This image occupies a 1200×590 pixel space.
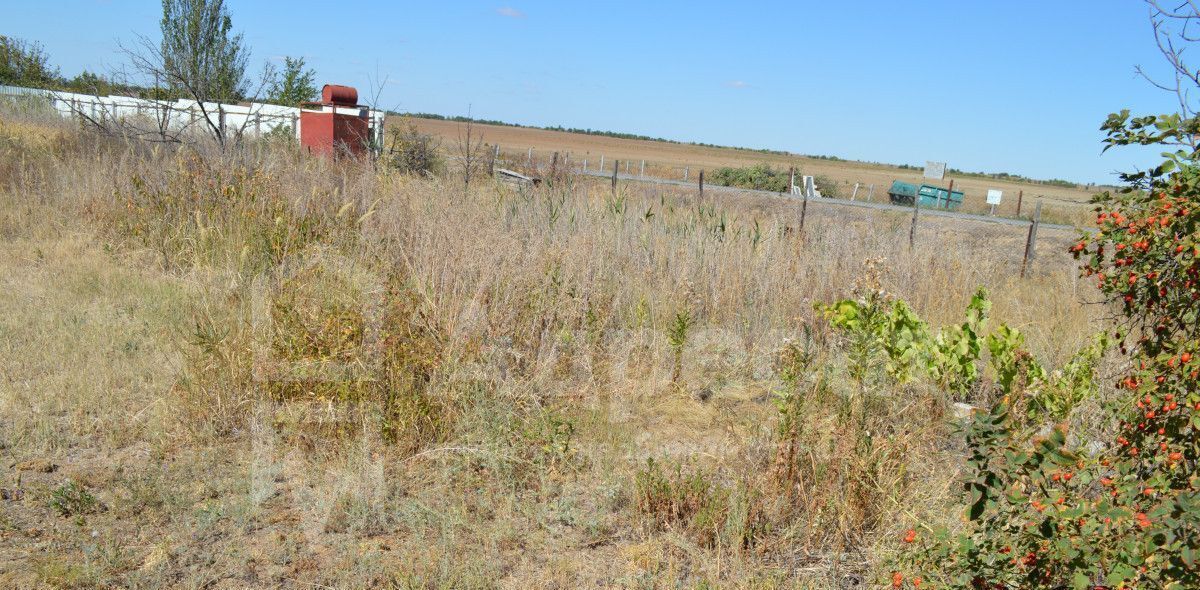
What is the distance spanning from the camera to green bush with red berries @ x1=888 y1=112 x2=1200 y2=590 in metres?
2.28

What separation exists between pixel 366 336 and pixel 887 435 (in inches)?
105

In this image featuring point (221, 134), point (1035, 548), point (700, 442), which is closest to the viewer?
point (1035, 548)

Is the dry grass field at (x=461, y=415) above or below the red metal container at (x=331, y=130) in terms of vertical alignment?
below

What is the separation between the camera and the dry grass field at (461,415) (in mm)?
3518

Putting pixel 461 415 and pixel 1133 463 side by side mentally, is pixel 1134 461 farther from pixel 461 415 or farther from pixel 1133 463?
pixel 461 415

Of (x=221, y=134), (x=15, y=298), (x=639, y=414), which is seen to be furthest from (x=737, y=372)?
(x=221, y=134)

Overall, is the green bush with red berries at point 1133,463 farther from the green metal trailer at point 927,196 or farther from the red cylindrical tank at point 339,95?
the green metal trailer at point 927,196

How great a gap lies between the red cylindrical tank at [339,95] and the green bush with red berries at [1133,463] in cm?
1758

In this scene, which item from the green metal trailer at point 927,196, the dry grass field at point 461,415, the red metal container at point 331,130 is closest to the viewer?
the dry grass field at point 461,415

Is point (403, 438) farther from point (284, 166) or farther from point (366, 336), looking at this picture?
Result: point (284, 166)

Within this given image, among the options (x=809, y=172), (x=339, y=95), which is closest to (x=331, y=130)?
(x=339, y=95)

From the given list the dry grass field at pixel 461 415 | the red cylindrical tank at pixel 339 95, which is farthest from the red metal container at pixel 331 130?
the dry grass field at pixel 461 415

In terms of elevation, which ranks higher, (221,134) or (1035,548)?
(221,134)

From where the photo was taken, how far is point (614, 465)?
14.0ft
